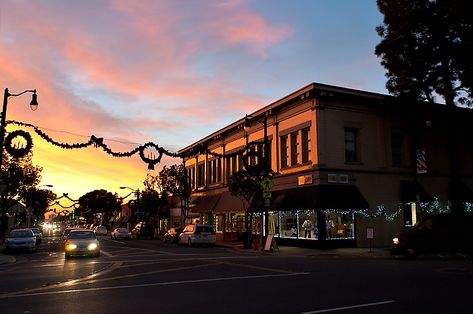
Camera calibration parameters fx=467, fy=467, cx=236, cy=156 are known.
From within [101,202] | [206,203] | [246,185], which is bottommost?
[206,203]

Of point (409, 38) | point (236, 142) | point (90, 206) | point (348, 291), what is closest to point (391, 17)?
point (409, 38)

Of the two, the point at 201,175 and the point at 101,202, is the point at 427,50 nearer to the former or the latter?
the point at 201,175

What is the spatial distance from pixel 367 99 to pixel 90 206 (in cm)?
12059

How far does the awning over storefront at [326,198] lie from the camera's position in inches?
1134

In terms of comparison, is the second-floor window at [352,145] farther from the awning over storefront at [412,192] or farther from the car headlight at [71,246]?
the car headlight at [71,246]

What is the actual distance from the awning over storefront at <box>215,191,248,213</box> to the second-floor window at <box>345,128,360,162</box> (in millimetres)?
11109

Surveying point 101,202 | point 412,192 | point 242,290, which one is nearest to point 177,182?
point 412,192

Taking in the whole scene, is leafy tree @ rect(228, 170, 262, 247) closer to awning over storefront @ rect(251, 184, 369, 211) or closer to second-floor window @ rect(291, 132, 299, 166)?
awning over storefront @ rect(251, 184, 369, 211)

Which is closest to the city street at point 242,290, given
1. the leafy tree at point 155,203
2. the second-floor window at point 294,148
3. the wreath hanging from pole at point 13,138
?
the wreath hanging from pole at point 13,138

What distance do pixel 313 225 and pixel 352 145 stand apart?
610 cm

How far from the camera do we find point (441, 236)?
2123 cm

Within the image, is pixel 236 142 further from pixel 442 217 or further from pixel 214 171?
pixel 442 217

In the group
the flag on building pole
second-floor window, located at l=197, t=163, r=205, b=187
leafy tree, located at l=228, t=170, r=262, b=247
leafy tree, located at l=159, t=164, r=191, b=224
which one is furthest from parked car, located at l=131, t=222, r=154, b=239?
the flag on building pole

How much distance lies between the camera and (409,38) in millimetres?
29547
